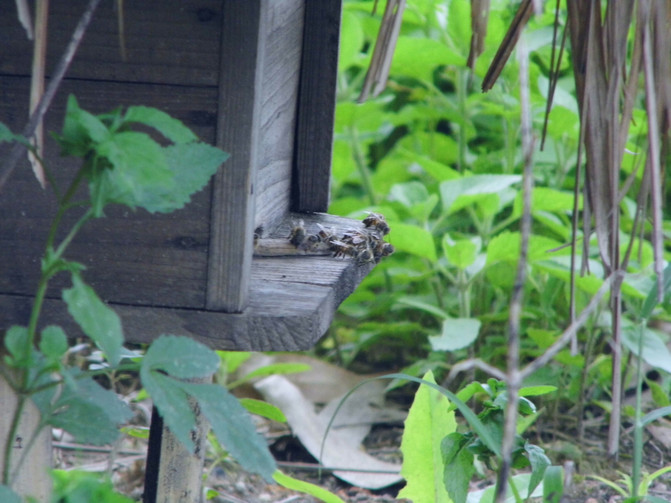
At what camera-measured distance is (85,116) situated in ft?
3.18

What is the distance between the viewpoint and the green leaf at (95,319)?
93 cm

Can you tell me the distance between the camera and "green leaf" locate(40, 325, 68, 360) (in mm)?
1013

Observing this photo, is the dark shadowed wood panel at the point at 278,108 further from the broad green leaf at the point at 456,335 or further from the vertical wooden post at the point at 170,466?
the broad green leaf at the point at 456,335

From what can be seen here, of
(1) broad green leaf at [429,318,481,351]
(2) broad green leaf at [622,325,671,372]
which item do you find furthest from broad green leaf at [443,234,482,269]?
(2) broad green leaf at [622,325,671,372]

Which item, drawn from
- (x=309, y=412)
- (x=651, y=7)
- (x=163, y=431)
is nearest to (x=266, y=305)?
(x=163, y=431)

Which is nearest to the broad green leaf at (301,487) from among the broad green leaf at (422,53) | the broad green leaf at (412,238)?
the broad green leaf at (412,238)

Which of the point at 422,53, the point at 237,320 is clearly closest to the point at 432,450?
the point at 237,320

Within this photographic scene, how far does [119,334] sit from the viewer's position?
0.95 meters

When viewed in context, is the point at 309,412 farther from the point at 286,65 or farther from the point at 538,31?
the point at 538,31

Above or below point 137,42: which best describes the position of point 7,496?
below

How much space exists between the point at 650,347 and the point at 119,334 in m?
1.75

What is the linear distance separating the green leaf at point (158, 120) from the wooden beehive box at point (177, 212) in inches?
9.3

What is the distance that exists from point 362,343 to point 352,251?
4.70 ft

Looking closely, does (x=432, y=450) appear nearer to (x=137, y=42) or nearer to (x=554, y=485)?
(x=554, y=485)
